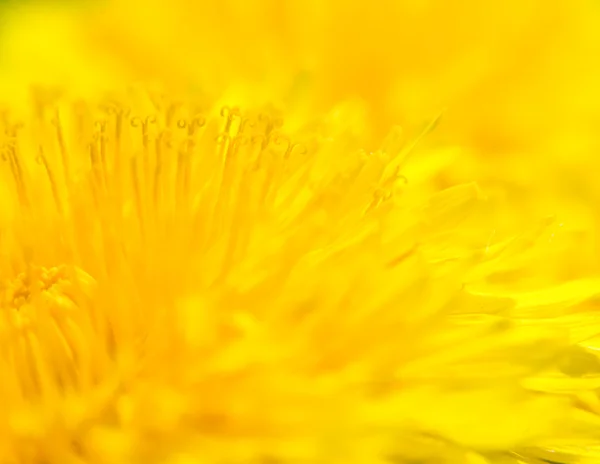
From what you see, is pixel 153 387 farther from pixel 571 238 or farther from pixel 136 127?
pixel 571 238

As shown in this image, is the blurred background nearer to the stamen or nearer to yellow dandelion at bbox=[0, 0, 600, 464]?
yellow dandelion at bbox=[0, 0, 600, 464]

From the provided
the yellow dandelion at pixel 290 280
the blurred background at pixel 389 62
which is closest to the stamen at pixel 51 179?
the yellow dandelion at pixel 290 280

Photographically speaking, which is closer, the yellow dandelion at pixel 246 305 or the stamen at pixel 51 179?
the yellow dandelion at pixel 246 305

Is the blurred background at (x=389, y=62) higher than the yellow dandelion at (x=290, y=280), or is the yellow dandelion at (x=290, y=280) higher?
the blurred background at (x=389, y=62)

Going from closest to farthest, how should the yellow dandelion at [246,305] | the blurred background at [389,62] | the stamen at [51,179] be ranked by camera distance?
the yellow dandelion at [246,305], the stamen at [51,179], the blurred background at [389,62]

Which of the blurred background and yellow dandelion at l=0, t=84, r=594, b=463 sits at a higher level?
the blurred background

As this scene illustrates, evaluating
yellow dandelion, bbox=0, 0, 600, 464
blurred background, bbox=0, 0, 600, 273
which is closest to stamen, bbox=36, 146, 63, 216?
yellow dandelion, bbox=0, 0, 600, 464

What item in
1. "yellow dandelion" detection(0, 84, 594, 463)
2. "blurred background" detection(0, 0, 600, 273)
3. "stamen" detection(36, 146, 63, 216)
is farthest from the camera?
"blurred background" detection(0, 0, 600, 273)

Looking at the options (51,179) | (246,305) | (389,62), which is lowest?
(246,305)

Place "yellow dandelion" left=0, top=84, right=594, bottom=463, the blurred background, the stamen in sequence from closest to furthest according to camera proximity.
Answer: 1. "yellow dandelion" left=0, top=84, right=594, bottom=463
2. the stamen
3. the blurred background

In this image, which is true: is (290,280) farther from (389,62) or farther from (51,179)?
(389,62)

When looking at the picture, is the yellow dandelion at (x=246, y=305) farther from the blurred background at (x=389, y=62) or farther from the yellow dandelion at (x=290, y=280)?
the blurred background at (x=389, y=62)

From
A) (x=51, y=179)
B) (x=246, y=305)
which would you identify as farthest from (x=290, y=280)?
(x=51, y=179)

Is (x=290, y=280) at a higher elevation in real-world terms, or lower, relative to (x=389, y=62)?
lower
